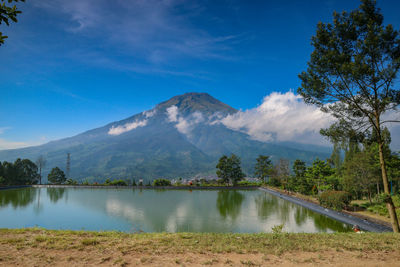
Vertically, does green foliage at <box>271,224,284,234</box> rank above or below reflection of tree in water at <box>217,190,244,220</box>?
above

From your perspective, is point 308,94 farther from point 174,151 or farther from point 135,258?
point 174,151

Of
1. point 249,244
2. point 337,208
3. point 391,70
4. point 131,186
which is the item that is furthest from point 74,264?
point 131,186

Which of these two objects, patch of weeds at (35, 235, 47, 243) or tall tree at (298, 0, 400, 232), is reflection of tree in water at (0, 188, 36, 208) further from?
tall tree at (298, 0, 400, 232)

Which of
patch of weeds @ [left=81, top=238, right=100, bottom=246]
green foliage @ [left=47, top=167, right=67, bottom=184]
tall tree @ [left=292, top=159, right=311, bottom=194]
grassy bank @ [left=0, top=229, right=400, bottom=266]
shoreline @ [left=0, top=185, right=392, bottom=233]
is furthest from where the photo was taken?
green foliage @ [left=47, top=167, right=67, bottom=184]

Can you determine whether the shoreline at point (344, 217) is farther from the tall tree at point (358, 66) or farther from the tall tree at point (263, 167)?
the tall tree at point (263, 167)

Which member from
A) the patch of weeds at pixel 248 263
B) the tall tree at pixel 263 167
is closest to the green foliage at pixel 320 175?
the tall tree at pixel 263 167

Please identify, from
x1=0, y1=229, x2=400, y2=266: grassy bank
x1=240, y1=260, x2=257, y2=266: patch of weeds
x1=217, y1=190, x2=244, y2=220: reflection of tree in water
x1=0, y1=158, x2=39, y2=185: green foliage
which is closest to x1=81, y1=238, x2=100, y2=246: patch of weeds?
x1=0, y1=229, x2=400, y2=266: grassy bank


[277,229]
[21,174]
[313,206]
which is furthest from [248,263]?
[21,174]

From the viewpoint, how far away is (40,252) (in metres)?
4.84

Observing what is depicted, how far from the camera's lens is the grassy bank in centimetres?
454

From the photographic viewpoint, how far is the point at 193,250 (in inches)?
200

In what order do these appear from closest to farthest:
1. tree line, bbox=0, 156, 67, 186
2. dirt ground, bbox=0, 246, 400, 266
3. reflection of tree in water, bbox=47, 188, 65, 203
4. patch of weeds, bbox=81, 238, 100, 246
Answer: dirt ground, bbox=0, 246, 400, 266 → patch of weeds, bbox=81, 238, 100, 246 → reflection of tree in water, bbox=47, 188, 65, 203 → tree line, bbox=0, 156, 67, 186

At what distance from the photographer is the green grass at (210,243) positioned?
5.14m

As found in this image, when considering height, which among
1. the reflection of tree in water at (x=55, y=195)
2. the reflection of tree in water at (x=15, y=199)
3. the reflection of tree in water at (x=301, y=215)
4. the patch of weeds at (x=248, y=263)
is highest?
the patch of weeds at (x=248, y=263)
